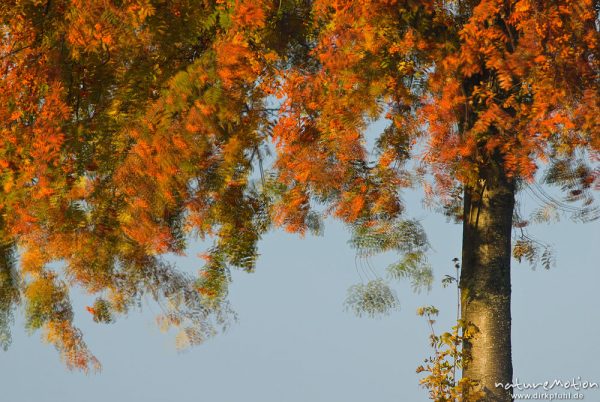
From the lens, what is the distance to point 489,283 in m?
9.66

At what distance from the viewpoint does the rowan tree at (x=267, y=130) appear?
9.40m

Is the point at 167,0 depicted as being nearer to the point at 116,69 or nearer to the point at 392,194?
the point at 116,69

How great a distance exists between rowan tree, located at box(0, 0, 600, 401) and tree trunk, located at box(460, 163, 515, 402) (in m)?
0.02

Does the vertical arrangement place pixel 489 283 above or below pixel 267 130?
below

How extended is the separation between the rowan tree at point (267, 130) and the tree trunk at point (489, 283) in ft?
0.08

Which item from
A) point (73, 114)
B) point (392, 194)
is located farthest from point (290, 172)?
point (73, 114)

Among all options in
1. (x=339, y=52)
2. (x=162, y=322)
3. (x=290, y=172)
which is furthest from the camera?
(x=162, y=322)

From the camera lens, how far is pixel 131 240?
11.0 metres

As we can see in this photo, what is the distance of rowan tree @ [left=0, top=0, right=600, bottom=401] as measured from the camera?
9398mm

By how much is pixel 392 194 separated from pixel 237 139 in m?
2.26

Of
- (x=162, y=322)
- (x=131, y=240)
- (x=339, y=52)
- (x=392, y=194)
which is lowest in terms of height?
(x=162, y=322)

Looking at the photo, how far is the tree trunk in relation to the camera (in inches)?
376

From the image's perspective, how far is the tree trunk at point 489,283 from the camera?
9555 millimetres

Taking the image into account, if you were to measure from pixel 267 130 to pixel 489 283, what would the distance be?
3578 mm
